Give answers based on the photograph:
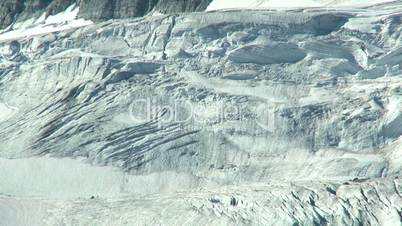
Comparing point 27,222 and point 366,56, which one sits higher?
point 366,56

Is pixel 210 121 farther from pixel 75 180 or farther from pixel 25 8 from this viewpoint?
pixel 25 8

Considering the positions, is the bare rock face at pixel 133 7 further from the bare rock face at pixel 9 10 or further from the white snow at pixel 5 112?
the white snow at pixel 5 112

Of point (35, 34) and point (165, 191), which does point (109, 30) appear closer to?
point (35, 34)

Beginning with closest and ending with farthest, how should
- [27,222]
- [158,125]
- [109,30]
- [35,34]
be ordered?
[27,222] < [158,125] < [109,30] < [35,34]

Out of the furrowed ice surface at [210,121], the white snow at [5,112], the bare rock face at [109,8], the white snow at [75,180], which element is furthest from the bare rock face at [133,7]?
the white snow at [75,180]

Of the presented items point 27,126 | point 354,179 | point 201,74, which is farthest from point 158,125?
point 354,179
